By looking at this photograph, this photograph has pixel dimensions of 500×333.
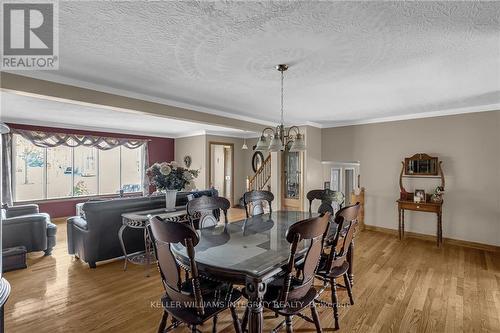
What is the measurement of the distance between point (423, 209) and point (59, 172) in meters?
8.08

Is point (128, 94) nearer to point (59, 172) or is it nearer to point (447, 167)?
point (59, 172)

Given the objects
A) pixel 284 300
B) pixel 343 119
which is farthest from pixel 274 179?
pixel 284 300

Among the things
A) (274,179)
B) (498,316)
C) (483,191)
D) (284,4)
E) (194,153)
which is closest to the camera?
(284,4)

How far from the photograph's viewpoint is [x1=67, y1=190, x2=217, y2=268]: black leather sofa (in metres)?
3.55

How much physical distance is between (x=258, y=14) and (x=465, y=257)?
4.56 meters

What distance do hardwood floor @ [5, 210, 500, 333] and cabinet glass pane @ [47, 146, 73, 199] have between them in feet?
9.80

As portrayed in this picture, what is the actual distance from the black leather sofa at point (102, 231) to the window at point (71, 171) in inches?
128

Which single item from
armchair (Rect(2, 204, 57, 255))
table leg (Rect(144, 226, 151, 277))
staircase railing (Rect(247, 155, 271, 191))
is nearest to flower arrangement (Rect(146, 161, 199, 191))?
table leg (Rect(144, 226, 151, 277))

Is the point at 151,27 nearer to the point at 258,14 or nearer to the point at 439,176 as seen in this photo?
the point at 258,14

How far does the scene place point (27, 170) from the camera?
19.9 feet

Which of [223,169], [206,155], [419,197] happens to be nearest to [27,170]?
[206,155]

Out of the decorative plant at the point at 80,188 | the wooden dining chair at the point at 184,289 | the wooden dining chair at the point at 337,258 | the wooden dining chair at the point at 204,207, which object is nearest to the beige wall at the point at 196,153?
the decorative plant at the point at 80,188

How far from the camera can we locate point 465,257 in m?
3.97

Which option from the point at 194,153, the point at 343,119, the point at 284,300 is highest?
the point at 343,119
